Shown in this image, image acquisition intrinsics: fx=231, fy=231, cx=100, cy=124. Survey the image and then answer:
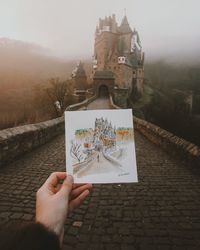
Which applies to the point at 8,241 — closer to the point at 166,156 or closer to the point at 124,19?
the point at 166,156

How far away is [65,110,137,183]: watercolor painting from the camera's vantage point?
201 cm

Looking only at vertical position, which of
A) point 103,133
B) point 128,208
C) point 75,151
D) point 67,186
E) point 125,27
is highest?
point 125,27

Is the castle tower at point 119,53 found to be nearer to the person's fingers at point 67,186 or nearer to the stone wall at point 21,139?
the stone wall at point 21,139

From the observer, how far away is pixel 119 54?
56094 millimetres

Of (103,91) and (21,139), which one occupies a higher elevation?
(103,91)

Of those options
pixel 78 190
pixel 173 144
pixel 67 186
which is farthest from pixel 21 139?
pixel 67 186

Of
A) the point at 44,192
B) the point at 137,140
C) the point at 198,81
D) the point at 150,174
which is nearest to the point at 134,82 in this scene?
the point at 198,81

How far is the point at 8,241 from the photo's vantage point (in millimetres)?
811

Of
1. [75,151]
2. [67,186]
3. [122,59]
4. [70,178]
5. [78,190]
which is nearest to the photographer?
[67,186]

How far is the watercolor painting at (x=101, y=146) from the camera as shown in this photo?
2008mm

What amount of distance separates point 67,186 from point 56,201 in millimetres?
201

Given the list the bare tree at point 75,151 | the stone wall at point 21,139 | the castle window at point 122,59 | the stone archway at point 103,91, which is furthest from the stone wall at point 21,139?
the castle window at point 122,59

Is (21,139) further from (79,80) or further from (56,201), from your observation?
(79,80)

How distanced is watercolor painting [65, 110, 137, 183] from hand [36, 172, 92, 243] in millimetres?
154
